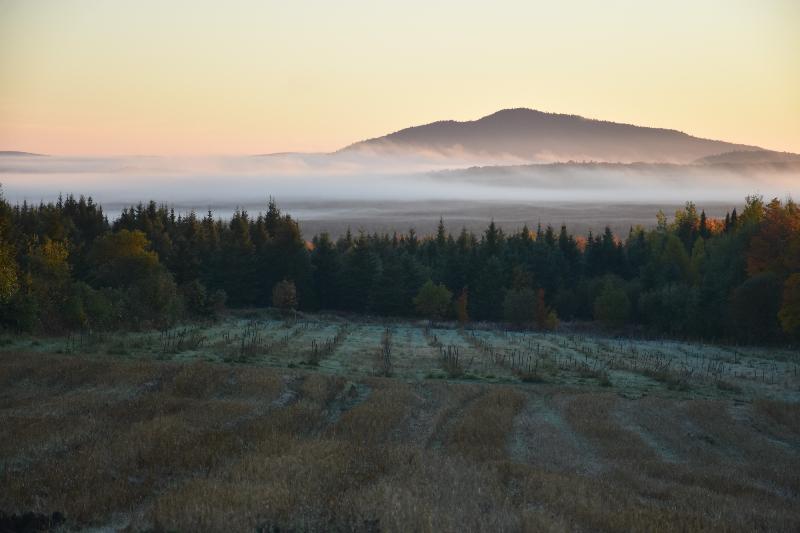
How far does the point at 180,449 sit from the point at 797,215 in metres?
89.8

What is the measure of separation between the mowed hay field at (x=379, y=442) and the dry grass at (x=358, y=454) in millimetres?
85

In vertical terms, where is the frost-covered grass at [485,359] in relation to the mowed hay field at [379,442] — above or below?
below

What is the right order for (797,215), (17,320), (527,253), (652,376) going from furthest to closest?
1. (527,253)
2. (797,215)
3. (17,320)
4. (652,376)

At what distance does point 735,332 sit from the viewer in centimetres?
9206

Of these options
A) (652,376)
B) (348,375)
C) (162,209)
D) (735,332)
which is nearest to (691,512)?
(348,375)

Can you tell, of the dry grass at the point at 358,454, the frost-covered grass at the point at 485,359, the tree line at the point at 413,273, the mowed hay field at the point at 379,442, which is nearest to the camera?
the dry grass at the point at 358,454

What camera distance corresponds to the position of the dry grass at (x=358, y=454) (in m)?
15.8

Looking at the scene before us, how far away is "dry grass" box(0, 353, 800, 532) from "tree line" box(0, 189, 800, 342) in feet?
128

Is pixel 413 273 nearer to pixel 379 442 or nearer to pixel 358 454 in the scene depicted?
pixel 379 442

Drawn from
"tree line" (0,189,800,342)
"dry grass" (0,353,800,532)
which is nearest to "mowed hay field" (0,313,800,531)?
"dry grass" (0,353,800,532)

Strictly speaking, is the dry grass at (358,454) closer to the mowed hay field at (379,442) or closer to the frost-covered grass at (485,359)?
the mowed hay field at (379,442)

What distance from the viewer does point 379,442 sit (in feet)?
82.6

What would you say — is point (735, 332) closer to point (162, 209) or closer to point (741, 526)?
point (741, 526)

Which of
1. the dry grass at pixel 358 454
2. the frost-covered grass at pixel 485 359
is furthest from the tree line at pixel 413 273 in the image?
the dry grass at pixel 358 454
